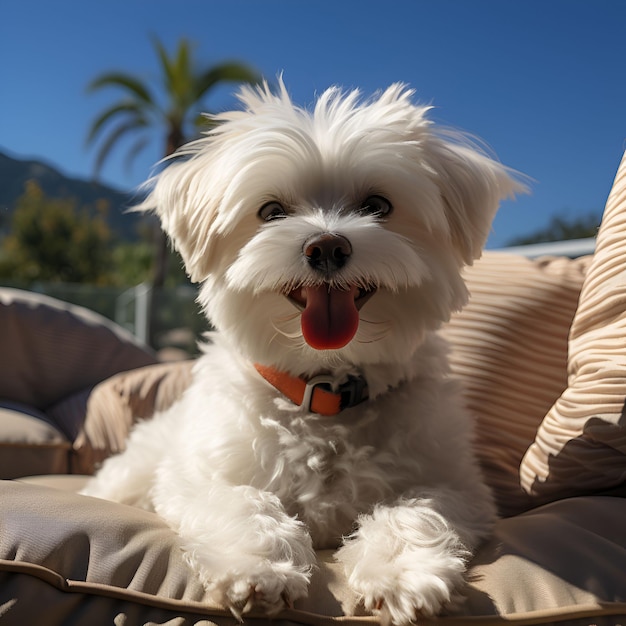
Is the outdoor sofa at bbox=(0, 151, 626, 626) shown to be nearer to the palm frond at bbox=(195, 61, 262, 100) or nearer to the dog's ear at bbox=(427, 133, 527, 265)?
the dog's ear at bbox=(427, 133, 527, 265)

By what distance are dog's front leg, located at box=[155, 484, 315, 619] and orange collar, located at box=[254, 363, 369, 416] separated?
0.27 metres

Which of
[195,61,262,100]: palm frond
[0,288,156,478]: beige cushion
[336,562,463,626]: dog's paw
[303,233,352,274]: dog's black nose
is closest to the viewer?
[336,562,463,626]: dog's paw

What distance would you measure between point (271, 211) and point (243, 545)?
822 mm

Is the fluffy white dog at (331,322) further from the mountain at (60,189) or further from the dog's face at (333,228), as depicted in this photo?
the mountain at (60,189)

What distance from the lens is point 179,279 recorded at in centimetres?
2083

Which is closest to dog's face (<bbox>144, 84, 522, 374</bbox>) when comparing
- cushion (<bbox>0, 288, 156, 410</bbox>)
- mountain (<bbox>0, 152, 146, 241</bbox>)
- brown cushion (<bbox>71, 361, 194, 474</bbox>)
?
mountain (<bbox>0, 152, 146, 241</bbox>)

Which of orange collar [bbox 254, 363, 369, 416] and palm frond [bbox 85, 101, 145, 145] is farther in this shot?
palm frond [bbox 85, 101, 145, 145]

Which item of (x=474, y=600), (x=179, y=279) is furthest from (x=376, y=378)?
(x=179, y=279)

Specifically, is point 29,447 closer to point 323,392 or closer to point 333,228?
point 323,392

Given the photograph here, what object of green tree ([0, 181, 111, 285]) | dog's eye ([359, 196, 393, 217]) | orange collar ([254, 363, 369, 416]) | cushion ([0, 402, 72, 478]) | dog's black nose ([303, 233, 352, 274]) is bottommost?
green tree ([0, 181, 111, 285])

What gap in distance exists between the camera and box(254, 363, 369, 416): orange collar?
5.70 ft

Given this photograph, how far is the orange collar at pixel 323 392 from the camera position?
1736 millimetres

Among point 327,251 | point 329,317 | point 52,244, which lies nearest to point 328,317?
point 329,317

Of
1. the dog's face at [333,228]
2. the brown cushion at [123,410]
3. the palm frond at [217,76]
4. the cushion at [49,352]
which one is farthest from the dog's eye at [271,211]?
the palm frond at [217,76]
